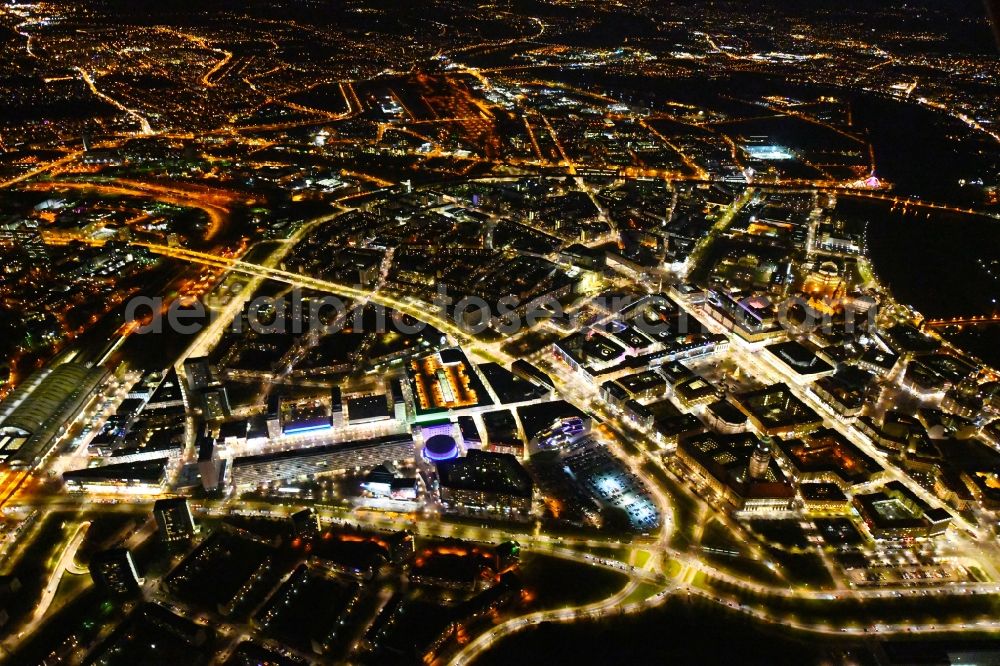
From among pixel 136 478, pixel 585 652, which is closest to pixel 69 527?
pixel 136 478

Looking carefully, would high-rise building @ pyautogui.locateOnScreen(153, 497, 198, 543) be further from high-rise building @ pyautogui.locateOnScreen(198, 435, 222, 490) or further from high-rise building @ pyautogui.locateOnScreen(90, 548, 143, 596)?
high-rise building @ pyautogui.locateOnScreen(198, 435, 222, 490)

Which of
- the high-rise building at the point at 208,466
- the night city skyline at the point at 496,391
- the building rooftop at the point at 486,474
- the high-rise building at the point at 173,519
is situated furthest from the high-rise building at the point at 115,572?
the building rooftop at the point at 486,474

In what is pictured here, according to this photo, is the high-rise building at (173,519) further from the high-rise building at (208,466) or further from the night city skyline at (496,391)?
the high-rise building at (208,466)

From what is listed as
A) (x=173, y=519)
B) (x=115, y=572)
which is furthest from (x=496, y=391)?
(x=115, y=572)

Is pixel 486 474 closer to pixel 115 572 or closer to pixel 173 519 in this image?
pixel 173 519

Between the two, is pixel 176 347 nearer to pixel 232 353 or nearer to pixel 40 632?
pixel 232 353

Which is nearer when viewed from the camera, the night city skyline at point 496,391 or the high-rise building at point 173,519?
the night city skyline at point 496,391
